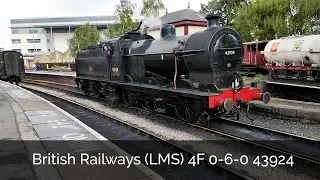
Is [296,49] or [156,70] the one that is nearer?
[156,70]

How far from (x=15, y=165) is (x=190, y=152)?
3288 mm

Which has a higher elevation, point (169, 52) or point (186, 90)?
point (169, 52)

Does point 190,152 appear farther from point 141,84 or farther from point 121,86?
point 121,86

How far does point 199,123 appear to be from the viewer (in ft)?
29.8

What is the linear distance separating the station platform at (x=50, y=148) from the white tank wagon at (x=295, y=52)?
12.9 meters

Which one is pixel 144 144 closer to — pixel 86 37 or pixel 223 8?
pixel 86 37

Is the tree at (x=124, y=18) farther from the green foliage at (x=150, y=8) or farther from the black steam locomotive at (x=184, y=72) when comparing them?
the black steam locomotive at (x=184, y=72)

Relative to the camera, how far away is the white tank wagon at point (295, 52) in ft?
52.3

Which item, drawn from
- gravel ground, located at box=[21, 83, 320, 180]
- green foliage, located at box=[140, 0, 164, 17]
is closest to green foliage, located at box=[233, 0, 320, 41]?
green foliage, located at box=[140, 0, 164, 17]

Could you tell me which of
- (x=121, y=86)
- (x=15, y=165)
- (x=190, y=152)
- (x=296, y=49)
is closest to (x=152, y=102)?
(x=121, y=86)

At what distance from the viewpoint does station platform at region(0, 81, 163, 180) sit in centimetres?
494

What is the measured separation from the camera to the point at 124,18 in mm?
33375

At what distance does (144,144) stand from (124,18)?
91.4 feet

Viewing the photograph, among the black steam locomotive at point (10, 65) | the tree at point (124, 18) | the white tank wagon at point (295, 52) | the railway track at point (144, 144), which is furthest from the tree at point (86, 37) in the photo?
the railway track at point (144, 144)
